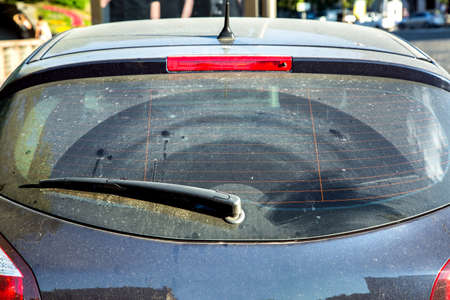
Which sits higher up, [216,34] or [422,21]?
[216,34]

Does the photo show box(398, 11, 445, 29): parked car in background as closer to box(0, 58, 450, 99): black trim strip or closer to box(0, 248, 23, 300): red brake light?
box(0, 58, 450, 99): black trim strip

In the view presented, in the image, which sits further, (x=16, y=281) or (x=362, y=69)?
(x=362, y=69)

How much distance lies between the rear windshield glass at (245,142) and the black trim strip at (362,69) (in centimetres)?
2

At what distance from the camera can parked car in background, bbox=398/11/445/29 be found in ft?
174

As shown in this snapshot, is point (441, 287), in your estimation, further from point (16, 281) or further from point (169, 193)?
point (16, 281)

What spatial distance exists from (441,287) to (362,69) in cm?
74

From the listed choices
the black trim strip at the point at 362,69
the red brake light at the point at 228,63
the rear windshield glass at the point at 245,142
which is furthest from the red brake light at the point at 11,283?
the black trim strip at the point at 362,69

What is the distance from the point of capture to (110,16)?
7.61 meters

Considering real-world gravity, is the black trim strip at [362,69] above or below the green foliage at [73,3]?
above

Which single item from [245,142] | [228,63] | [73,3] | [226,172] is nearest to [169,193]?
[226,172]

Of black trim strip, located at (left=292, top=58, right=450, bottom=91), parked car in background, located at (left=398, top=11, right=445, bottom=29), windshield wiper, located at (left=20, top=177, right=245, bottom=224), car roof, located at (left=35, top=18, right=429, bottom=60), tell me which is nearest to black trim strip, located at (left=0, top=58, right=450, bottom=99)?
black trim strip, located at (left=292, top=58, right=450, bottom=91)

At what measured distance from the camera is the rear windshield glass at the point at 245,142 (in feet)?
5.52

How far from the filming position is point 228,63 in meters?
1.78

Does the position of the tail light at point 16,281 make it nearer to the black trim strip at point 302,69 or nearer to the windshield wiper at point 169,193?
the windshield wiper at point 169,193
